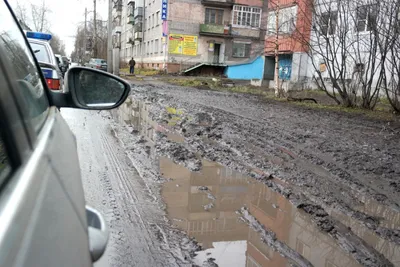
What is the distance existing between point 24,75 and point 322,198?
3852mm

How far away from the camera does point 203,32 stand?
1596 inches

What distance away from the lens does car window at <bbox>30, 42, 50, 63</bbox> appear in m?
7.12

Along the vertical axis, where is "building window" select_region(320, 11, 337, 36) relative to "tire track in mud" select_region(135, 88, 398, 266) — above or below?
above

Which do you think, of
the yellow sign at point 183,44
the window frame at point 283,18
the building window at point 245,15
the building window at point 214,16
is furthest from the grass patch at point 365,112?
the building window at point 214,16

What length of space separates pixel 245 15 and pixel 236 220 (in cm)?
4159

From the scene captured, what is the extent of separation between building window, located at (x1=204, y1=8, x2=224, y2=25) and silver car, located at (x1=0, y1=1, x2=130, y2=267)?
42.4 meters

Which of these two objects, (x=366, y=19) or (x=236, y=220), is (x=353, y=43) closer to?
(x=366, y=19)

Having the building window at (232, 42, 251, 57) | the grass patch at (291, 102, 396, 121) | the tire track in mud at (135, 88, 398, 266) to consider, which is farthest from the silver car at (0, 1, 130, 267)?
the building window at (232, 42, 251, 57)

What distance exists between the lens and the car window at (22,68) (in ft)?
4.22

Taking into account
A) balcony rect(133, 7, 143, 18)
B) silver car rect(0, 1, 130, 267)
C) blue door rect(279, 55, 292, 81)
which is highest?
balcony rect(133, 7, 143, 18)

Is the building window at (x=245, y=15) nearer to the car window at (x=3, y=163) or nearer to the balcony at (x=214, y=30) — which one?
the balcony at (x=214, y=30)

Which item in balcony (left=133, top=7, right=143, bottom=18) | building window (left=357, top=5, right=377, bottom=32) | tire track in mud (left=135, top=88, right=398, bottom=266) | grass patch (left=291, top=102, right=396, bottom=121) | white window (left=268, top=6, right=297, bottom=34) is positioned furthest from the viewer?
balcony (left=133, top=7, right=143, bottom=18)

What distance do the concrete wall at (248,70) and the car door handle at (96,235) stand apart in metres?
33.1

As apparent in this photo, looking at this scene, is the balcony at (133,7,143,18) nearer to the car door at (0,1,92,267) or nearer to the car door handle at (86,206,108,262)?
the car door at (0,1,92,267)
